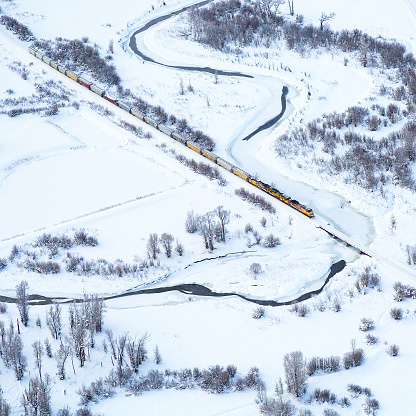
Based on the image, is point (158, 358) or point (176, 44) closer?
point (158, 358)

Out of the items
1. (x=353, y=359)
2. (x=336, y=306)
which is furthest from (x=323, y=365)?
(x=336, y=306)

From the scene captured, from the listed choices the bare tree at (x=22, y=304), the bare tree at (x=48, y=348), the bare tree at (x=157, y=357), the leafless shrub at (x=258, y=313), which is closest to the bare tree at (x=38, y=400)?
the bare tree at (x=48, y=348)

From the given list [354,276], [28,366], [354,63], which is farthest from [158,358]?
[354,63]

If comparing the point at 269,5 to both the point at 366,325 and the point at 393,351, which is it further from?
the point at 393,351

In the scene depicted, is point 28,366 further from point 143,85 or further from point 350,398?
point 143,85

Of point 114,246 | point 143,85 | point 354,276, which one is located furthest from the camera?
point 143,85

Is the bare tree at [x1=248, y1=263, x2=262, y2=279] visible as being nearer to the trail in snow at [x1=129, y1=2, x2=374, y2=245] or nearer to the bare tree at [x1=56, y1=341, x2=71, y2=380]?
the trail in snow at [x1=129, y1=2, x2=374, y2=245]

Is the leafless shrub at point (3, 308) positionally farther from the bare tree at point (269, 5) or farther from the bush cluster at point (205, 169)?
the bare tree at point (269, 5)
